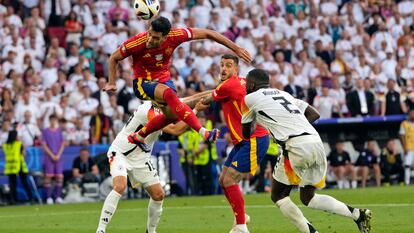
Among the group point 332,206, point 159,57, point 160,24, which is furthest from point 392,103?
point 332,206

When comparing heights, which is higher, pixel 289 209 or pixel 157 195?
pixel 157 195

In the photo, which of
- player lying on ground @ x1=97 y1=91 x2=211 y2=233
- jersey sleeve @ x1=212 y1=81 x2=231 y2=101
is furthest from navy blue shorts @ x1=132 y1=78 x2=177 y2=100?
jersey sleeve @ x1=212 y1=81 x2=231 y2=101

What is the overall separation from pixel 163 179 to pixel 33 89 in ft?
13.4

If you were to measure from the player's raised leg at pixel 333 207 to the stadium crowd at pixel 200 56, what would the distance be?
14.1 metres

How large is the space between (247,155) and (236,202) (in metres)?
0.79

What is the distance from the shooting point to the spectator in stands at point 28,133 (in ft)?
88.7

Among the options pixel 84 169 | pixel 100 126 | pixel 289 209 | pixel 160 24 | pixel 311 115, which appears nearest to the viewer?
pixel 289 209

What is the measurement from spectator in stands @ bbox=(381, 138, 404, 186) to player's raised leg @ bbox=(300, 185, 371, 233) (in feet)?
52.2

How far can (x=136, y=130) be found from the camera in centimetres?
1556

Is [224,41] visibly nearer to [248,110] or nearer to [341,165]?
[248,110]

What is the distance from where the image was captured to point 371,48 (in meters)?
33.6

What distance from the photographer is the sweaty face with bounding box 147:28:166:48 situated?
1455 centimetres

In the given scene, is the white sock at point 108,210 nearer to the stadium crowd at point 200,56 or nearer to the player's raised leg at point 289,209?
the player's raised leg at point 289,209

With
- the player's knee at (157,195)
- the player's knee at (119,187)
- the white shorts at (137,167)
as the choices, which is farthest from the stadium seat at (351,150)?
the player's knee at (119,187)
